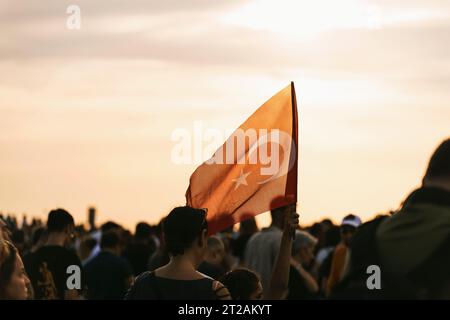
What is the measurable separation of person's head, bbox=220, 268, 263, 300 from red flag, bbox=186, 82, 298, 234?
0.68 metres

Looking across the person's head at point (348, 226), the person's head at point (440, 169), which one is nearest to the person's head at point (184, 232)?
the person's head at point (440, 169)

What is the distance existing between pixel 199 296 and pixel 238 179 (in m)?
2.58

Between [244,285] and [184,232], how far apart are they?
110 cm

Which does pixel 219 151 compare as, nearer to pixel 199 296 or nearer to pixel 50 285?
pixel 50 285

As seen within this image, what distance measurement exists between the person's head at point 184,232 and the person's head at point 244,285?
96 centimetres

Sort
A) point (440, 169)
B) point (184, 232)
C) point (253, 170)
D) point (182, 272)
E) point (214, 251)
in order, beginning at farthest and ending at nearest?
point (214, 251)
point (253, 170)
point (184, 232)
point (182, 272)
point (440, 169)

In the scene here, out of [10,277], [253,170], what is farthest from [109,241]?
[10,277]

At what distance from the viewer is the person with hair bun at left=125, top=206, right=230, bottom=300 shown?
6.88 meters

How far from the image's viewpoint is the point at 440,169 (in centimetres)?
591

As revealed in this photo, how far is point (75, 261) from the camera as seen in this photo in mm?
10953

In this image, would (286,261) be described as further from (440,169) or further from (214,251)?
(214,251)

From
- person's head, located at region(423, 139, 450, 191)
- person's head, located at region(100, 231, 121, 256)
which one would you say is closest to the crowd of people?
person's head, located at region(423, 139, 450, 191)

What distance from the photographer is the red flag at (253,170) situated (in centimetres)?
907
